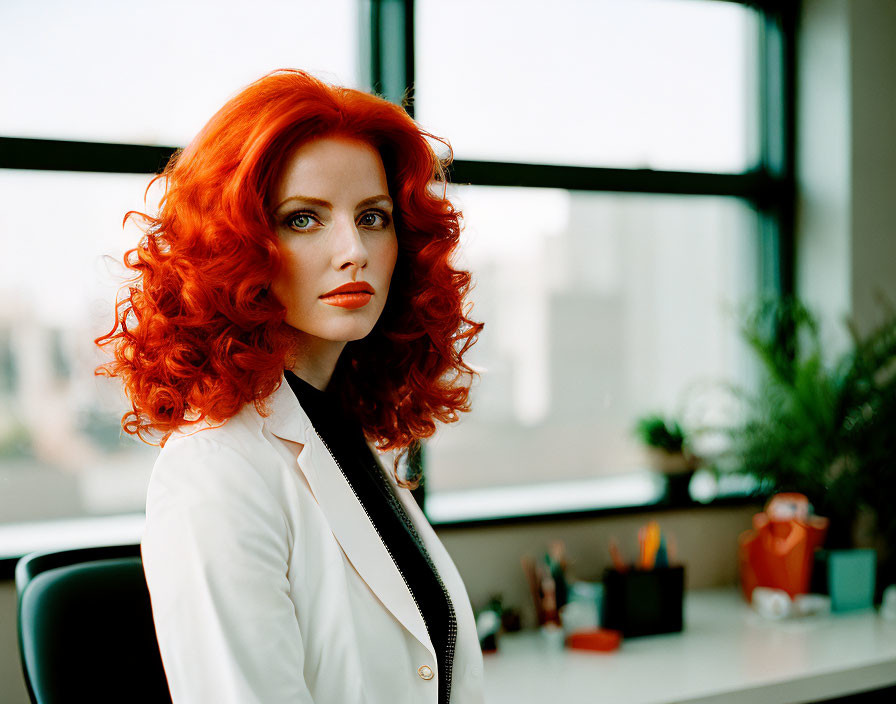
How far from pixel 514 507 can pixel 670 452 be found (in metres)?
0.50

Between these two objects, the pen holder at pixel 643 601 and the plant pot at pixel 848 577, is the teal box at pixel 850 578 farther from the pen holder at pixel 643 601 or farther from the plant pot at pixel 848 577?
the pen holder at pixel 643 601

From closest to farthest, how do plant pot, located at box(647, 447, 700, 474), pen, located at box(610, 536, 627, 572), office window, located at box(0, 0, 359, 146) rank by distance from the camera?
office window, located at box(0, 0, 359, 146), pen, located at box(610, 536, 627, 572), plant pot, located at box(647, 447, 700, 474)

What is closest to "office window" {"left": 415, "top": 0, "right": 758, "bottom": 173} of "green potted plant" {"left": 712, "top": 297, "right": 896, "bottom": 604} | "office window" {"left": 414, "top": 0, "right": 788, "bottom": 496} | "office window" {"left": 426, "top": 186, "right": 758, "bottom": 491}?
"office window" {"left": 414, "top": 0, "right": 788, "bottom": 496}

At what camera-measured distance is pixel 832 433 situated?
8.15 feet

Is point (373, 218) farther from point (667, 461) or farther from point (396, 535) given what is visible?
point (667, 461)

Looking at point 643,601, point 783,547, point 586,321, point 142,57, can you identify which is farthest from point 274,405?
point 783,547

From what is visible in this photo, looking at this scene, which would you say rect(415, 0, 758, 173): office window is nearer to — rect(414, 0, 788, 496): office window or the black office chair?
rect(414, 0, 788, 496): office window

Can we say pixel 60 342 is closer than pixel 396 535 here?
No

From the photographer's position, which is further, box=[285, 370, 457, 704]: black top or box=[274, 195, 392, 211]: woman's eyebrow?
box=[285, 370, 457, 704]: black top

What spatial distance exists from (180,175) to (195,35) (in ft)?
3.88

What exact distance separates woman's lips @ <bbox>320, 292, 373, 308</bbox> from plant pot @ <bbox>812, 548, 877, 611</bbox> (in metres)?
1.84

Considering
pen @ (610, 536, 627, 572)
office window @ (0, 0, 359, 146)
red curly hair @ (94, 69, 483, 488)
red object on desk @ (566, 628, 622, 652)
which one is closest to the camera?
red curly hair @ (94, 69, 483, 488)

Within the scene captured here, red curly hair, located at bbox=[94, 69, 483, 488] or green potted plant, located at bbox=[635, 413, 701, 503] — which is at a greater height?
red curly hair, located at bbox=[94, 69, 483, 488]

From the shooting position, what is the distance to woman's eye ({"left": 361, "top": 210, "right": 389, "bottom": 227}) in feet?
3.88
